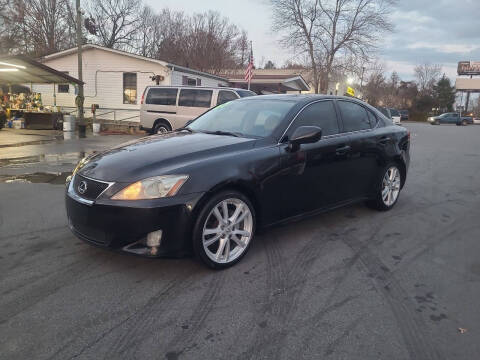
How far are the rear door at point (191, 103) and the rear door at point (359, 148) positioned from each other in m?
8.90

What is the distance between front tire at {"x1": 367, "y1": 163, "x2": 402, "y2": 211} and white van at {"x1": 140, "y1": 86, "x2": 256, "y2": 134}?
8439 mm

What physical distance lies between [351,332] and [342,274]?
888mm

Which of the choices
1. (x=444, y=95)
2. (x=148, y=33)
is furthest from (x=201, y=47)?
(x=444, y=95)

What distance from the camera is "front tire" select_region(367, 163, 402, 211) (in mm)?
5179

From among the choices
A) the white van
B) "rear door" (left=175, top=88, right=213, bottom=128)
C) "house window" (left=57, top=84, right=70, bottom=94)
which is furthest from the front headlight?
"house window" (left=57, top=84, right=70, bottom=94)

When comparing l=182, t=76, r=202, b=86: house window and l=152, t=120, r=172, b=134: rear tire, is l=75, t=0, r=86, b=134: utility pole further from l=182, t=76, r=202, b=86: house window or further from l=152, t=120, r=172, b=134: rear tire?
l=182, t=76, r=202, b=86: house window

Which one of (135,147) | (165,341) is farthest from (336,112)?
(165,341)

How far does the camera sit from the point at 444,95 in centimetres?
6600

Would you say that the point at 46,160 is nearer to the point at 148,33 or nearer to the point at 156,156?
the point at 156,156

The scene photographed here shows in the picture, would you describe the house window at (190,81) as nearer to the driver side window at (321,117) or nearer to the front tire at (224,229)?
the driver side window at (321,117)

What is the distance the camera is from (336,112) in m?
4.59

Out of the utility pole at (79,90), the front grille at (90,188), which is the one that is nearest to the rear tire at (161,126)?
the utility pole at (79,90)

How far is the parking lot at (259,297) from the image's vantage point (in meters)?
2.35

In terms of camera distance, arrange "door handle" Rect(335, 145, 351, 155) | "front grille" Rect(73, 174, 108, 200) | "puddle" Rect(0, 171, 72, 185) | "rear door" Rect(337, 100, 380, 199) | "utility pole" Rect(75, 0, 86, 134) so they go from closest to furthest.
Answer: "front grille" Rect(73, 174, 108, 200)
"door handle" Rect(335, 145, 351, 155)
"rear door" Rect(337, 100, 380, 199)
"puddle" Rect(0, 171, 72, 185)
"utility pole" Rect(75, 0, 86, 134)
